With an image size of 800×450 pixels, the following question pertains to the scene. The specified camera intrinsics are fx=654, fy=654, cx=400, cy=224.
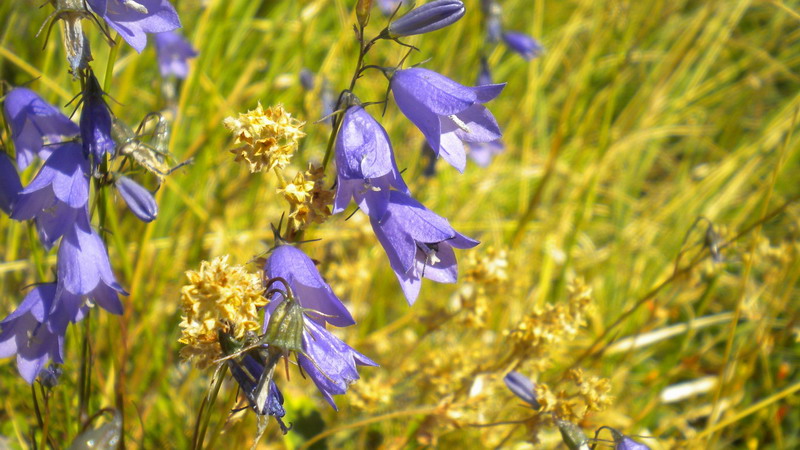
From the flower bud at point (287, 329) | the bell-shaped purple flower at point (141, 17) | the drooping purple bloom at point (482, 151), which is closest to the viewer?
the flower bud at point (287, 329)

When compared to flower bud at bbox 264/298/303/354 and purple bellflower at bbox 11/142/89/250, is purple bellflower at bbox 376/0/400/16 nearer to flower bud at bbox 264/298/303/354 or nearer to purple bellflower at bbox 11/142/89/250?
purple bellflower at bbox 11/142/89/250

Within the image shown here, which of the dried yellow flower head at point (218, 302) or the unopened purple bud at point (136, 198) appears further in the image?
the unopened purple bud at point (136, 198)

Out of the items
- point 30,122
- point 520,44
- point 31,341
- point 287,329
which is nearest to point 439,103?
point 287,329

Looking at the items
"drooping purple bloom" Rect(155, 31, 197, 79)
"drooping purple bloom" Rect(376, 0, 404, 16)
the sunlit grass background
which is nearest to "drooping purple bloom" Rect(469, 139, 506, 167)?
the sunlit grass background

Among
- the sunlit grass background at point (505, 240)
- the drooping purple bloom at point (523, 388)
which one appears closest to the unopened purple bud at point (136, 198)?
the sunlit grass background at point (505, 240)

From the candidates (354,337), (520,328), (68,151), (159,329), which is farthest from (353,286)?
(68,151)

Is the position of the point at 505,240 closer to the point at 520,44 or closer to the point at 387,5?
the point at 520,44

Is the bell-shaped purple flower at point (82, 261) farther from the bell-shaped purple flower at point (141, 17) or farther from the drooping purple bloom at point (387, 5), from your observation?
the drooping purple bloom at point (387, 5)
